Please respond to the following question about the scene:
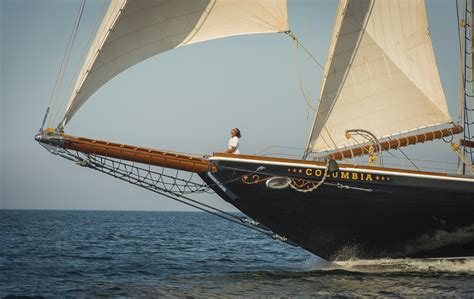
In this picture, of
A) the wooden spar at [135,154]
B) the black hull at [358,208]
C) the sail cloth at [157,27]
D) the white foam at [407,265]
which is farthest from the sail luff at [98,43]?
the white foam at [407,265]

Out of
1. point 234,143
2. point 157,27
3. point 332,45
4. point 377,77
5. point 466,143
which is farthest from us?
point 466,143

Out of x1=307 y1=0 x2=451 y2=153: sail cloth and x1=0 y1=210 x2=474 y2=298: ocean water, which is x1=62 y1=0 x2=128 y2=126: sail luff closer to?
x1=0 y1=210 x2=474 y2=298: ocean water

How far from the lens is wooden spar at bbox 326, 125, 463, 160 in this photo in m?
21.2

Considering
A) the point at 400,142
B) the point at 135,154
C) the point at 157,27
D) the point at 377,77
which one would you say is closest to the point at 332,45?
the point at 377,77

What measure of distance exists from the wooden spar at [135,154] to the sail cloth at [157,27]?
1.29m

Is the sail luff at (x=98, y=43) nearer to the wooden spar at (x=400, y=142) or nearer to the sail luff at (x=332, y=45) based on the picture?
the sail luff at (x=332, y=45)

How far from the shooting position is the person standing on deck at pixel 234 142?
58.9 ft

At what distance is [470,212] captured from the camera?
63.6 feet

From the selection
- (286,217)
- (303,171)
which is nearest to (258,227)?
(286,217)

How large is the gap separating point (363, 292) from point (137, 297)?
5347 millimetres

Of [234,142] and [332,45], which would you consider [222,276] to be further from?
[332,45]

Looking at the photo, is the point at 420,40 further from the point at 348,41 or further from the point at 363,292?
Result: the point at 363,292

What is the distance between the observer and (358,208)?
18500mm

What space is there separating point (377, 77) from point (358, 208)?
208 inches
